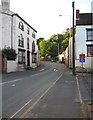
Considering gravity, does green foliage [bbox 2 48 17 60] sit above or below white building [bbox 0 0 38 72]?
below

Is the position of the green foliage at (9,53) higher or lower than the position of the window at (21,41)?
lower

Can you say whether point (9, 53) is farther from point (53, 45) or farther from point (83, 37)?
point (53, 45)

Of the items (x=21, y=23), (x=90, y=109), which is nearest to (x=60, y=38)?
(x=21, y=23)

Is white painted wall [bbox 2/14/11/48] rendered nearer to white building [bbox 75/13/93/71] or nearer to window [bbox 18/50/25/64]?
window [bbox 18/50/25/64]

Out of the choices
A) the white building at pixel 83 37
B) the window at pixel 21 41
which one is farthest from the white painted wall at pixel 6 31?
the white building at pixel 83 37

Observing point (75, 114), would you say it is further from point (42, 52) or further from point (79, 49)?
point (42, 52)

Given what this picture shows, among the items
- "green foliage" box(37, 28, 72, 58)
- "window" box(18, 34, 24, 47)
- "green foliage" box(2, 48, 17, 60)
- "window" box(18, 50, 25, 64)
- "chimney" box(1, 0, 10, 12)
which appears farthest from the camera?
"green foliage" box(37, 28, 72, 58)

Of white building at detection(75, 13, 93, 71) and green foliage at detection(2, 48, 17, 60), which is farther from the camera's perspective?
white building at detection(75, 13, 93, 71)

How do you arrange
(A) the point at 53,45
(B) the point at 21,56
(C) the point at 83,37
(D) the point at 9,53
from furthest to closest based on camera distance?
1. (A) the point at 53,45
2. (B) the point at 21,56
3. (C) the point at 83,37
4. (D) the point at 9,53

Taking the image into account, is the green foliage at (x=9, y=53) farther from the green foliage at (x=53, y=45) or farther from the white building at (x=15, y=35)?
the green foliage at (x=53, y=45)

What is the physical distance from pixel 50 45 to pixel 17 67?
78364mm

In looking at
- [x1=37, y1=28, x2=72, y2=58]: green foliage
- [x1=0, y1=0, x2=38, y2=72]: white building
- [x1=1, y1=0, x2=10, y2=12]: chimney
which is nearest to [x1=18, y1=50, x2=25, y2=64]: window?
[x1=0, y1=0, x2=38, y2=72]: white building

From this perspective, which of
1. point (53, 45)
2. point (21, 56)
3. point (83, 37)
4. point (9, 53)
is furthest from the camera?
point (53, 45)

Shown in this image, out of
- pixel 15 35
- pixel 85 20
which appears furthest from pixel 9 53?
pixel 85 20
